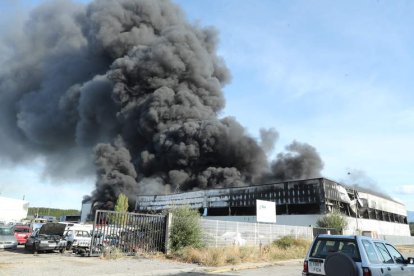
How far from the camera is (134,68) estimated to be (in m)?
54.6

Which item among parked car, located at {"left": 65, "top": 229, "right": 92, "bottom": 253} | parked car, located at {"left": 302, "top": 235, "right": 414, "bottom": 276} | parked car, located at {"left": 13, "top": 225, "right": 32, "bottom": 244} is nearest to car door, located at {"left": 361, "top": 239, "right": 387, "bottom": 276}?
parked car, located at {"left": 302, "top": 235, "right": 414, "bottom": 276}

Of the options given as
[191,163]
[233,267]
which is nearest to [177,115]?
[191,163]

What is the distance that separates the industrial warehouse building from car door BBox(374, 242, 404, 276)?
29.8 m

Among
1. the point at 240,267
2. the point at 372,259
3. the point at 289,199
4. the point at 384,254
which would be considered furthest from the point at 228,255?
the point at 289,199

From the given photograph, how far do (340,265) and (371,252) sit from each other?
1008mm

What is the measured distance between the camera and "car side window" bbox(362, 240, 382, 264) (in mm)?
6358

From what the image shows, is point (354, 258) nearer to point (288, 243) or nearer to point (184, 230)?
point (184, 230)

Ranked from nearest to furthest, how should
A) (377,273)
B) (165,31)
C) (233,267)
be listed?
1. (377,273)
2. (233,267)
3. (165,31)

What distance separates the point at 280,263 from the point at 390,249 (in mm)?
9346

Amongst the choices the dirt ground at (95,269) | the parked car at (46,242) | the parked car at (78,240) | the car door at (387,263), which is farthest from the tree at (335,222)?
the car door at (387,263)

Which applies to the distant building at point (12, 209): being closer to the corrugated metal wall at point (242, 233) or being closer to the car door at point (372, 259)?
the corrugated metal wall at point (242, 233)

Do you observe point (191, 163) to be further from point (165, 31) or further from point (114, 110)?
point (165, 31)

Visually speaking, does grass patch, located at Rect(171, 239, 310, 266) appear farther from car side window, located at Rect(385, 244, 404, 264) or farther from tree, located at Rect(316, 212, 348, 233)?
tree, located at Rect(316, 212, 348, 233)

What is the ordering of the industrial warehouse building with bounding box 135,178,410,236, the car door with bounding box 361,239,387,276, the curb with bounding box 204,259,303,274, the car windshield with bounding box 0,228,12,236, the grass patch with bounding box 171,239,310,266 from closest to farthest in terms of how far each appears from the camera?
the car door with bounding box 361,239,387,276 → the curb with bounding box 204,259,303,274 → the grass patch with bounding box 171,239,310,266 → the car windshield with bounding box 0,228,12,236 → the industrial warehouse building with bounding box 135,178,410,236
